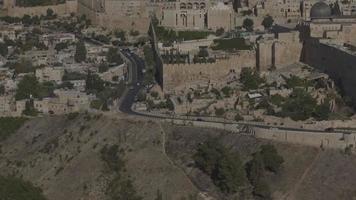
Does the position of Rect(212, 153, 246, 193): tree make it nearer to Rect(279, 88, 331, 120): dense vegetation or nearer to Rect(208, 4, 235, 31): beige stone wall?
Rect(279, 88, 331, 120): dense vegetation

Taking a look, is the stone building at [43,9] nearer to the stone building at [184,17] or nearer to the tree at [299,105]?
the stone building at [184,17]

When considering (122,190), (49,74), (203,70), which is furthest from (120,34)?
(122,190)

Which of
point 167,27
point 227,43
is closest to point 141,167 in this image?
point 227,43

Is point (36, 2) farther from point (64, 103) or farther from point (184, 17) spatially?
point (64, 103)

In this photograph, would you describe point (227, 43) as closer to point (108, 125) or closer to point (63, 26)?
point (108, 125)

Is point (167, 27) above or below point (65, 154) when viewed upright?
above
